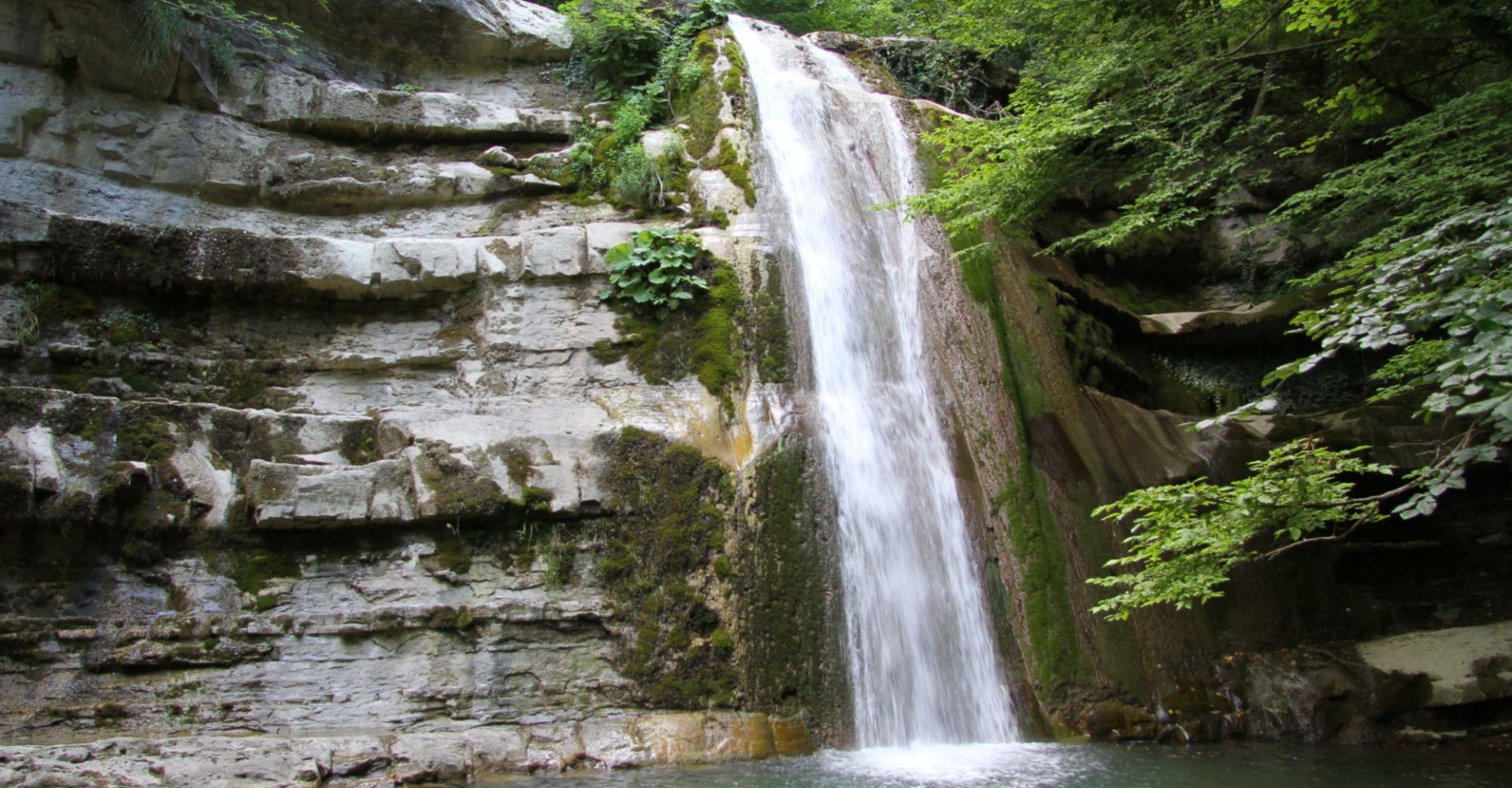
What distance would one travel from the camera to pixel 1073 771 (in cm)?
529

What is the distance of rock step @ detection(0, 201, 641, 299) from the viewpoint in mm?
6992

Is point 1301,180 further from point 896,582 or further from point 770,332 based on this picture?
point 896,582

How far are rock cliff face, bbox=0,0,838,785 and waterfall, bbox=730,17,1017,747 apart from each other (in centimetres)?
45

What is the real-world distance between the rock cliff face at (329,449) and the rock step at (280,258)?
25 mm

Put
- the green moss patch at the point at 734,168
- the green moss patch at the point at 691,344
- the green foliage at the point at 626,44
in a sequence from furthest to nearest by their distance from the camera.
A: the green foliage at the point at 626,44, the green moss patch at the point at 734,168, the green moss patch at the point at 691,344

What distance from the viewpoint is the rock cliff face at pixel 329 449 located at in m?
5.67

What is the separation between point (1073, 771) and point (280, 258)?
7128mm

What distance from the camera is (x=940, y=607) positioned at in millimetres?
6711

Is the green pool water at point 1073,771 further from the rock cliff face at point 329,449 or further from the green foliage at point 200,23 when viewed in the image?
the green foliage at point 200,23

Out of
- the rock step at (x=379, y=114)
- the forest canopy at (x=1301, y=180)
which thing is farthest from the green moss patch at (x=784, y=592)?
the rock step at (x=379, y=114)

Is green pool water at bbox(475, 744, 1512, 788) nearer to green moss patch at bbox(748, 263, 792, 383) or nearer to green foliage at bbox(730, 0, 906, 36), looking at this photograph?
green moss patch at bbox(748, 263, 792, 383)

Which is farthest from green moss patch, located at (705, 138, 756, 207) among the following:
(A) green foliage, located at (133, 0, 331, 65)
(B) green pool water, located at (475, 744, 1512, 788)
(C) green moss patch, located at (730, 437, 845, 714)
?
(B) green pool water, located at (475, 744, 1512, 788)

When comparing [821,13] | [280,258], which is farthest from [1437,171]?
[821,13]

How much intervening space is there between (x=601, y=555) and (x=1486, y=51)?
9354 mm
